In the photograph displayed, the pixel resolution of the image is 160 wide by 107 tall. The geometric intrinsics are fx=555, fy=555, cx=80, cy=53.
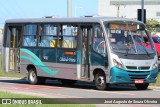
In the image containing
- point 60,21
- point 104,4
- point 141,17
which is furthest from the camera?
point 104,4

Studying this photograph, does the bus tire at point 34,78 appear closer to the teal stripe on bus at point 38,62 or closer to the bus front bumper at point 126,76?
the teal stripe on bus at point 38,62

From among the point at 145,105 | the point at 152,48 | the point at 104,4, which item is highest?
the point at 104,4

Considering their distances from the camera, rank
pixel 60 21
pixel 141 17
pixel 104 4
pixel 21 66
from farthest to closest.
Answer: pixel 104 4, pixel 141 17, pixel 21 66, pixel 60 21

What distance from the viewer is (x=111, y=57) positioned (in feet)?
66.3

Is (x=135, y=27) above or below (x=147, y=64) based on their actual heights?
above

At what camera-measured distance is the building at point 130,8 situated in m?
128

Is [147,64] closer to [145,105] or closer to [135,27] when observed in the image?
[135,27]

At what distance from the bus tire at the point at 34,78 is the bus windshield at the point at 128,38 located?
5.12 metres

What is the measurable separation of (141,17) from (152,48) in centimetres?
664

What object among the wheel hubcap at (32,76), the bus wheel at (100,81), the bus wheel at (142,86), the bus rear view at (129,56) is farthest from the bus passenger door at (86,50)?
the wheel hubcap at (32,76)

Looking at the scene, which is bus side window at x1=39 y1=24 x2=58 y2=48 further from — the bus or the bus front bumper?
the bus front bumper

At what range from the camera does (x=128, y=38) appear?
825 inches

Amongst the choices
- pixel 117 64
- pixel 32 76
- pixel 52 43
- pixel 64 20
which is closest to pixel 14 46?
pixel 32 76

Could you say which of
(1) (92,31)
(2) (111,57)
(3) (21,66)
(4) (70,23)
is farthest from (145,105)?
(3) (21,66)
